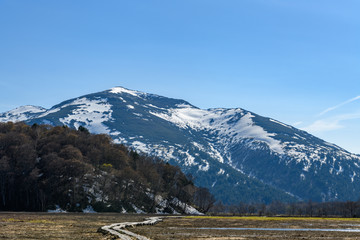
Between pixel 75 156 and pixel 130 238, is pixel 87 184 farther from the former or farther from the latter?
pixel 130 238

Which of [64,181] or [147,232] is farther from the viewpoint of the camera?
[64,181]

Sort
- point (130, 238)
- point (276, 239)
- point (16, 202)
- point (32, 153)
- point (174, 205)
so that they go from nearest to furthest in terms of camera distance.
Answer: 1. point (130, 238)
2. point (276, 239)
3. point (16, 202)
4. point (32, 153)
5. point (174, 205)

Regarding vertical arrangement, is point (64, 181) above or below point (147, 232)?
above

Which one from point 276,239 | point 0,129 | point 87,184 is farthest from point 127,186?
point 276,239

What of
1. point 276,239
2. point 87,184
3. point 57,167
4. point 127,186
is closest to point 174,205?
point 127,186

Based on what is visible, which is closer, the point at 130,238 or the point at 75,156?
the point at 130,238

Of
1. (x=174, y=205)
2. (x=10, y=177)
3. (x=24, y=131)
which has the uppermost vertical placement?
(x=24, y=131)

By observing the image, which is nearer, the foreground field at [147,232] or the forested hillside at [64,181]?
the foreground field at [147,232]

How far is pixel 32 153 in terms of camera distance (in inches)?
6457

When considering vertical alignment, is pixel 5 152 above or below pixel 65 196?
above

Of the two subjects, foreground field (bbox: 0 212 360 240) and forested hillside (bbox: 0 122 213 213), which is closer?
foreground field (bbox: 0 212 360 240)

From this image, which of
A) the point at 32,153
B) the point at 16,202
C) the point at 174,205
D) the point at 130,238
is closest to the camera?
the point at 130,238

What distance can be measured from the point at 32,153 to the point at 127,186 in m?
38.9

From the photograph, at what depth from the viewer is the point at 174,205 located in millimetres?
193750
